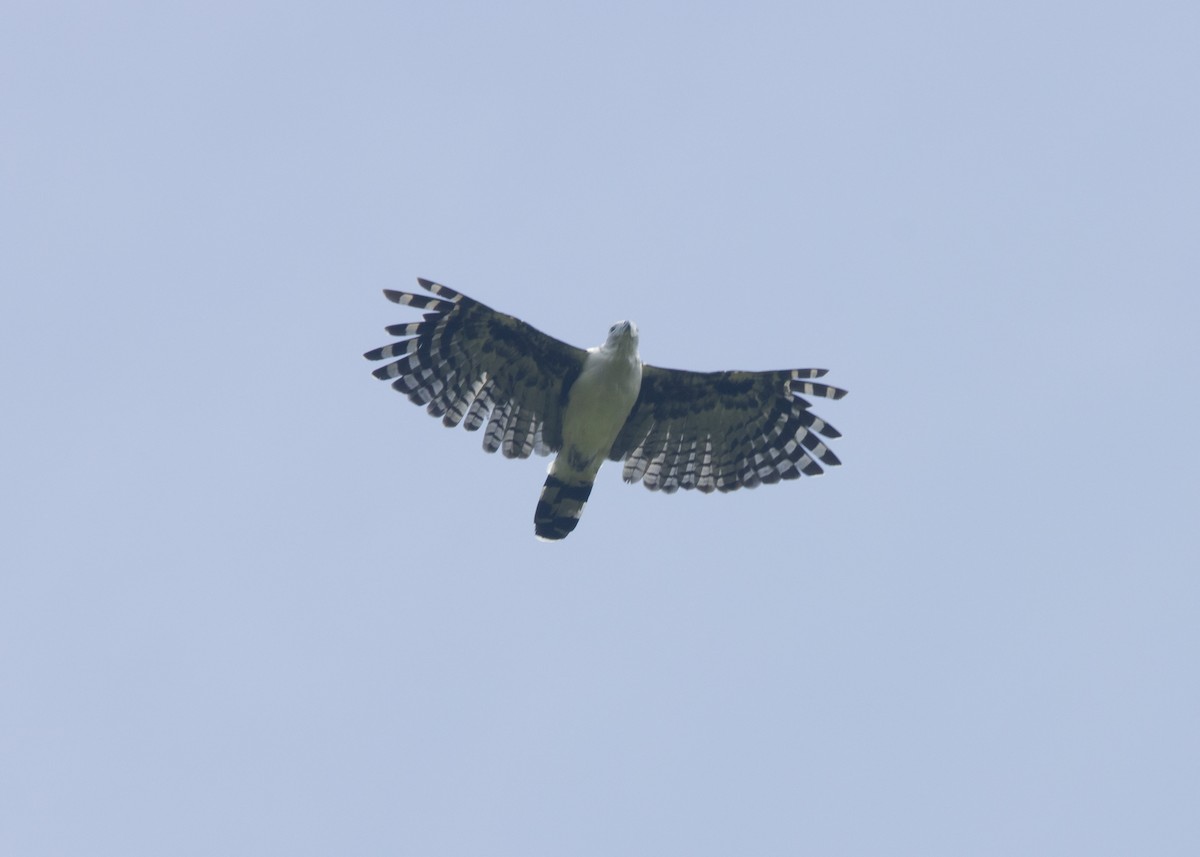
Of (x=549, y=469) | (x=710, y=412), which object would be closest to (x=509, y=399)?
(x=549, y=469)

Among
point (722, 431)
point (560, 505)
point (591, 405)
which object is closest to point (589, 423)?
point (591, 405)

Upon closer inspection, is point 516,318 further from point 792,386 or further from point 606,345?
point 792,386

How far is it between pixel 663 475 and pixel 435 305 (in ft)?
12.3

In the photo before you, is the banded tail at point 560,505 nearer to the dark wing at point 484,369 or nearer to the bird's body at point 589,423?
the bird's body at point 589,423

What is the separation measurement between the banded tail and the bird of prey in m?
0.01

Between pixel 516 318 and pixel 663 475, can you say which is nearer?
pixel 516 318

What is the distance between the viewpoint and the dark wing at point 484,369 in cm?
2106

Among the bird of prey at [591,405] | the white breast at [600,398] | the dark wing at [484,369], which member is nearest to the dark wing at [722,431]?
the bird of prey at [591,405]

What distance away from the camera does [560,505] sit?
22.0 m

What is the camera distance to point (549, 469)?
22.0 meters

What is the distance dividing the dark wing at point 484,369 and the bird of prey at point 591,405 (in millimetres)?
12

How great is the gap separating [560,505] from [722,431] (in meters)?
2.26

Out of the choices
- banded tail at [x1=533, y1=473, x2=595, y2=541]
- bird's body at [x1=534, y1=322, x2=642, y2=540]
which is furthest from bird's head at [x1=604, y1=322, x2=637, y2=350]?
banded tail at [x1=533, y1=473, x2=595, y2=541]

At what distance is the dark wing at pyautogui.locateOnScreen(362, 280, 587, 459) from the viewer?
21.1 meters
